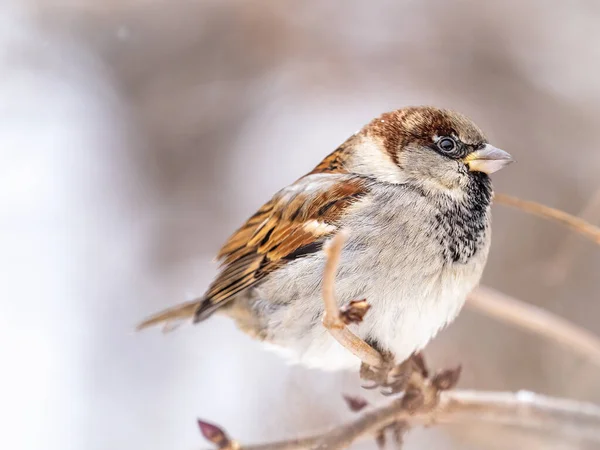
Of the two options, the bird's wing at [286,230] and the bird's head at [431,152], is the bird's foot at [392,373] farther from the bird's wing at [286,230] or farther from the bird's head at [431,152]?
the bird's head at [431,152]

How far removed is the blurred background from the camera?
2988 mm

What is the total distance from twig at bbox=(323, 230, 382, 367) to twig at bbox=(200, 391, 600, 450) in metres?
0.18

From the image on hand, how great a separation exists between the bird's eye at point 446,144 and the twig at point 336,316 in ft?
1.52

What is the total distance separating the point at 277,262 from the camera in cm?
172

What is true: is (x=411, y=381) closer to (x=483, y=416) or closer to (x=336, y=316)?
(x=483, y=416)

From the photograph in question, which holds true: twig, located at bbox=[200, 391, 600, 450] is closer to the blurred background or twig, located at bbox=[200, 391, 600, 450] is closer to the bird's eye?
the bird's eye

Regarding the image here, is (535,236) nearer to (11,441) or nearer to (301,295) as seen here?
(301,295)

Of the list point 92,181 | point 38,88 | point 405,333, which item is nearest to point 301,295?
point 405,333

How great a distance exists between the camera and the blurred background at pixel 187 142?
2.99m

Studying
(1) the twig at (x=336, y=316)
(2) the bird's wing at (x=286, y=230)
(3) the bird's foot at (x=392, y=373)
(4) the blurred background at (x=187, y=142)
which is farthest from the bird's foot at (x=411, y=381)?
(4) the blurred background at (x=187, y=142)

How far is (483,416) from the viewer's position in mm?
1660

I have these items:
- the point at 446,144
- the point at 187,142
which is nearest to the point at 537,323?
the point at 446,144

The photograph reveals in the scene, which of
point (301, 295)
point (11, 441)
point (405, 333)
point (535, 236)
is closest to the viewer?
point (405, 333)

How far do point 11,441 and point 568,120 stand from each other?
8.34ft
